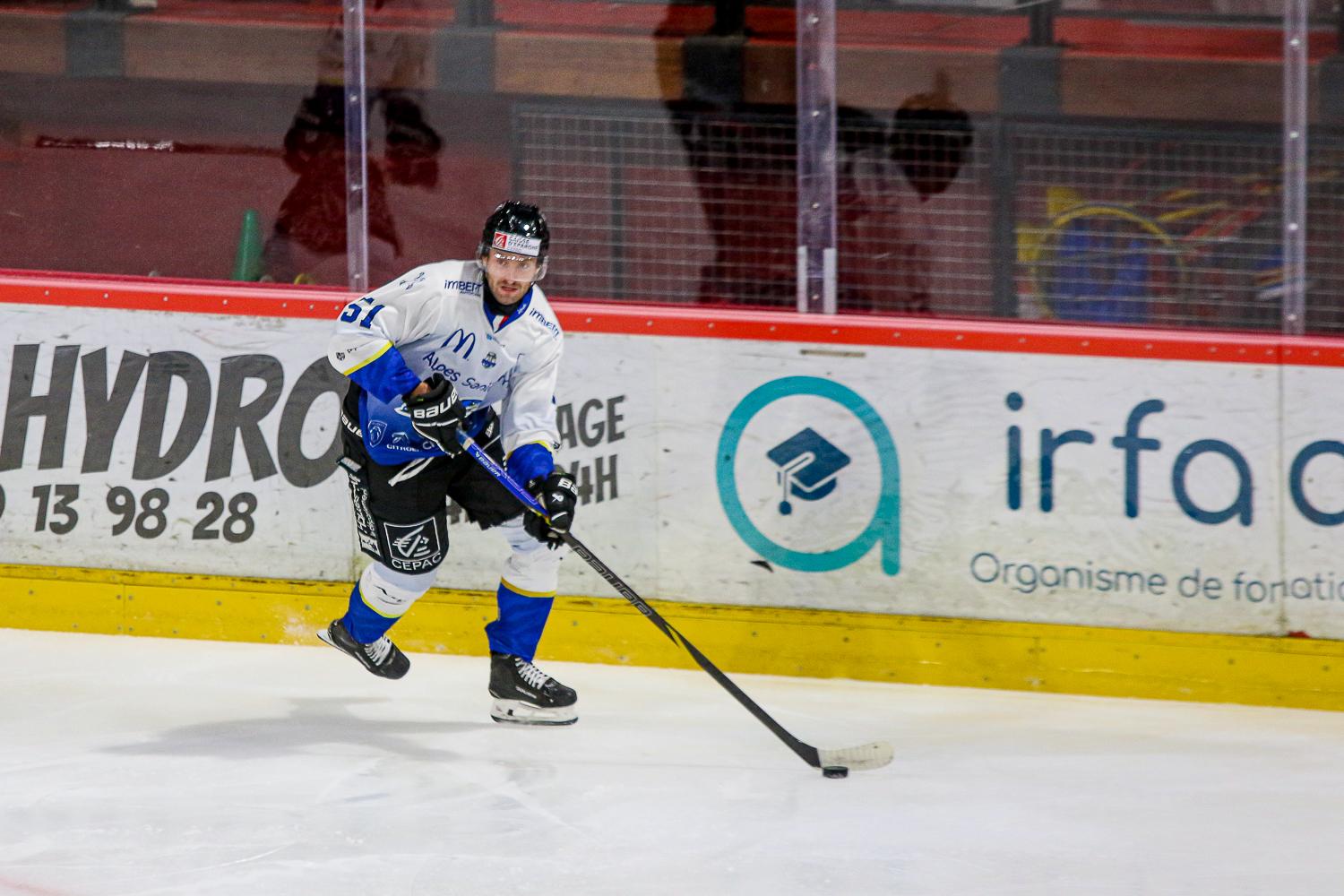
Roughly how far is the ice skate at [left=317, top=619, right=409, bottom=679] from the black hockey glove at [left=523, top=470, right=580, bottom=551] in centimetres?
48

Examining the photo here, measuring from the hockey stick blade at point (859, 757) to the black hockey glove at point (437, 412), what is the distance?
101 cm

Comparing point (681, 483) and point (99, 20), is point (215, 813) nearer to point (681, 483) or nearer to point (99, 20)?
point (681, 483)

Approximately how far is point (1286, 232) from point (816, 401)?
1.22 meters

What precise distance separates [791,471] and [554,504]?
88 cm

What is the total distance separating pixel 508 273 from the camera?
11.3ft

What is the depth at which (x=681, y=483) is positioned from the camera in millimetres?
4230

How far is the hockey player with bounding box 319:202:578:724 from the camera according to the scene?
11.2ft

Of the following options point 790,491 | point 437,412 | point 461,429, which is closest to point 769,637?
point 790,491

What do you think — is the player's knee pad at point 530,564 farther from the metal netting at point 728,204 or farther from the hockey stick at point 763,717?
the metal netting at point 728,204

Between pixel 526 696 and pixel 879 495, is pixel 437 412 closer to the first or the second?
pixel 526 696

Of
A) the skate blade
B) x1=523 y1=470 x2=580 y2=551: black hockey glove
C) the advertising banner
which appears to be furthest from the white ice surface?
x1=523 y1=470 x2=580 y2=551: black hockey glove

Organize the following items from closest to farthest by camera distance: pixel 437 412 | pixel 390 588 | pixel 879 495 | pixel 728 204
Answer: pixel 437 412 < pixel 390 588 < pixel 879 495 < pixel 728 204

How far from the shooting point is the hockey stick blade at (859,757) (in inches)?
132

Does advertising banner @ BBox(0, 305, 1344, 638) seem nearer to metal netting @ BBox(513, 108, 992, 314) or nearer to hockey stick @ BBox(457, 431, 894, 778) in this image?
metal netting @ BBox(513, 108, 992, 314)
